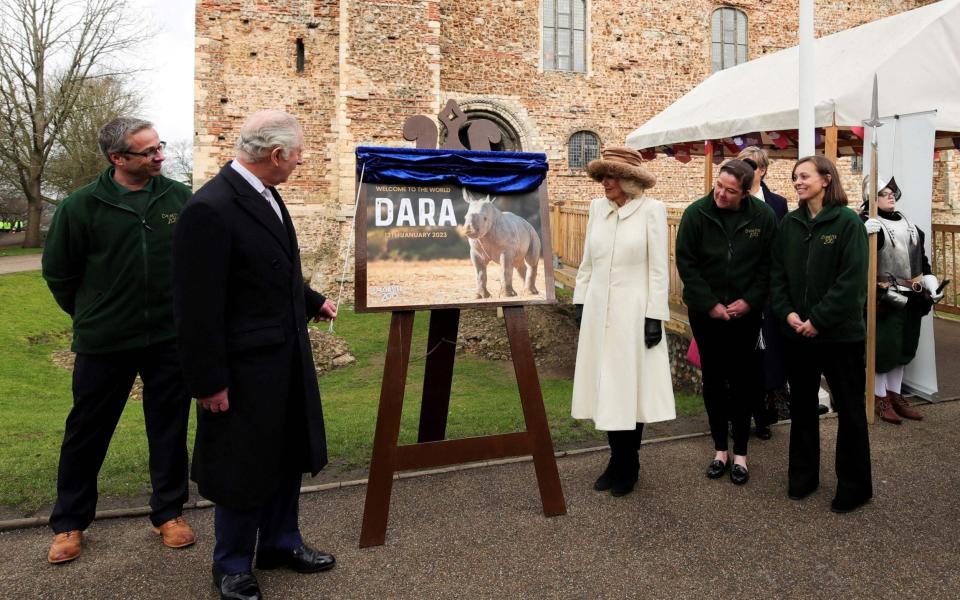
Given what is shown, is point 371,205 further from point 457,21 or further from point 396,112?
point 457,21

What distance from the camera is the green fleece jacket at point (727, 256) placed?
415 cm

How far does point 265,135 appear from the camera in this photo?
2812 millimetres

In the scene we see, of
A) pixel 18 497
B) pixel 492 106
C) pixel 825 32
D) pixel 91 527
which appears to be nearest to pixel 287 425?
pixel 91 527

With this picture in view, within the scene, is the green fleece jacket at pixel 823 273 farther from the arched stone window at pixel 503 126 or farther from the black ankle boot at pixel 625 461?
the arched stone window at pixel 503 126

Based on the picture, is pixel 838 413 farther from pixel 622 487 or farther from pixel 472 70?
pixel 472 70

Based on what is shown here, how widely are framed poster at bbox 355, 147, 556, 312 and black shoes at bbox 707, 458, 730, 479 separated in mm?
1532

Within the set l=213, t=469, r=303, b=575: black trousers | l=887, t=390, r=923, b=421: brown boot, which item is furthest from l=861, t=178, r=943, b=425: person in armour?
l=213, t=469, r=303, b=575: black trousers

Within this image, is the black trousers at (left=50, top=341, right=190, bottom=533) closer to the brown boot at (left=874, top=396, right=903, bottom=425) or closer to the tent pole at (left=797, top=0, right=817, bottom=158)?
the brown boot at (left=874, top=396, right=903, bottom=425)

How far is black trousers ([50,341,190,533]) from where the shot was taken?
3.36m

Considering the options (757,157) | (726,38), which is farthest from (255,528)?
(726,38)

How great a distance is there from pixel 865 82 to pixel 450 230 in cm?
455

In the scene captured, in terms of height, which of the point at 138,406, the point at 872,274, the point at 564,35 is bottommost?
the point at 138,406

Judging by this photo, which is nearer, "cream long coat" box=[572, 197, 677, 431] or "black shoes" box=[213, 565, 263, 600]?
"black shoes" box=[213, 565, 263, 600]

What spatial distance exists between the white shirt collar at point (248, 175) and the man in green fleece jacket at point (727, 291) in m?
2.56
